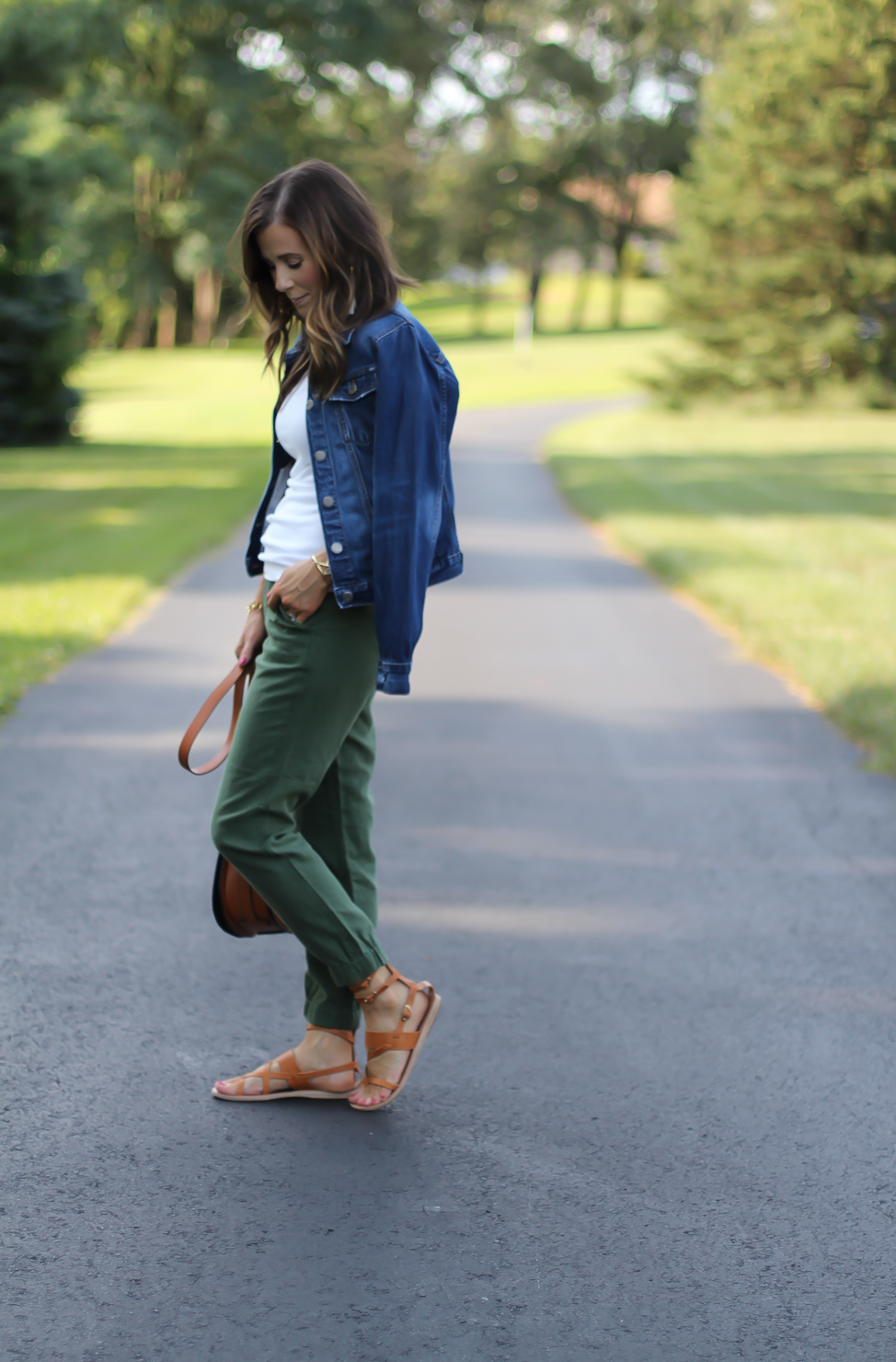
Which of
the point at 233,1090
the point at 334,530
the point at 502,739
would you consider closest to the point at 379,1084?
the point at 233,1090

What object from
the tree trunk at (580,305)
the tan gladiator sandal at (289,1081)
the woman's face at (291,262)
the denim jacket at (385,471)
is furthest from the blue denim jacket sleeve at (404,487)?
the tree trunk at (580,305)

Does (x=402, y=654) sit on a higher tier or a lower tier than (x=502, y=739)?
higher

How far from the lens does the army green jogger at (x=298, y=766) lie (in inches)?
112

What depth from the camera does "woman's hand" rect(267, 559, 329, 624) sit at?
277 centimetres

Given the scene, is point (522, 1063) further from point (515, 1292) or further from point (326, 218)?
point (326, 218)

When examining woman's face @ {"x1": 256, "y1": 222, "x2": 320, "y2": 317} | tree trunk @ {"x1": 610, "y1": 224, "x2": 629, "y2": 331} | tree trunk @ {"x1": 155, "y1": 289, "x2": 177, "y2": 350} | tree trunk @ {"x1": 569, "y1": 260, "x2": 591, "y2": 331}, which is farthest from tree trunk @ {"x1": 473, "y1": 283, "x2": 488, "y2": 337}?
woman's face @ {"x1": 256, "y1": 222, "x2": 320, "y2": 317}

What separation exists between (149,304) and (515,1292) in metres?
53.0

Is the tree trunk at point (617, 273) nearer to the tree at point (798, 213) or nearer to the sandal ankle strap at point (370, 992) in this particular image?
the tree at point (798, 213)

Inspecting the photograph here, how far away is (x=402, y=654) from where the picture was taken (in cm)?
282

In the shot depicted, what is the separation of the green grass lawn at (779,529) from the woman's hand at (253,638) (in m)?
3.90

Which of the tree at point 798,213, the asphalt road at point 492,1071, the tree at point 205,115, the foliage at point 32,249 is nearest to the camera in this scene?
the asphalt road at point 492,1071

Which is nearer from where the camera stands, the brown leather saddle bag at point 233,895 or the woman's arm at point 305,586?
the woman's arm at point 305,586

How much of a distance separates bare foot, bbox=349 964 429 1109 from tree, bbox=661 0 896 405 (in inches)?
1051

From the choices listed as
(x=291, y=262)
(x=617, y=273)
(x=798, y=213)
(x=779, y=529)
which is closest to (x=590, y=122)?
(x=617, y=273)
